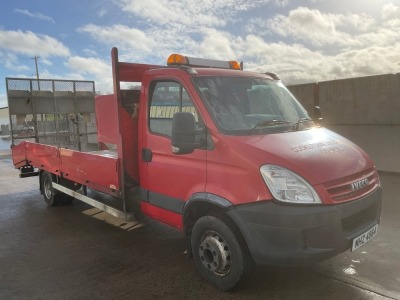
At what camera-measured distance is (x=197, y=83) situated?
3.80 meters

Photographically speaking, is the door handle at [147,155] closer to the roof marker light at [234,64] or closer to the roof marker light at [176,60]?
the roof marker light at [176,60]

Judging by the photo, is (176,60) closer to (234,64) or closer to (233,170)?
(234,64)

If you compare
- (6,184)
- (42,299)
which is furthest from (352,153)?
(6,184)

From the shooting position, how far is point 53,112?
766 centimetres

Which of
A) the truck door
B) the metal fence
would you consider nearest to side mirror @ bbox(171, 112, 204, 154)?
the truck door

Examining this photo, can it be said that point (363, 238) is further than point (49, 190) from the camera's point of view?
No

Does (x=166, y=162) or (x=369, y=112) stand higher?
(x=369, y=112)

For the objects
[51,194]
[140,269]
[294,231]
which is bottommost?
[140,269]

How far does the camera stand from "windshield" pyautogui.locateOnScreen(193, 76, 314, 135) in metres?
3.61

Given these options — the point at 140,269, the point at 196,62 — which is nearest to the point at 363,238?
the point at 140,269

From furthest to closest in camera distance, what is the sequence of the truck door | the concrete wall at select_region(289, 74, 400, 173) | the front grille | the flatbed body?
the concrete wall at select_region(289, 74, 400, 173) < the flatbed body < the truck door < the front grille

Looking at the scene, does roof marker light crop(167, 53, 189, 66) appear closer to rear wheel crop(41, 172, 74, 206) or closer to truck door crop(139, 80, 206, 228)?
truck door crop(139, 80, 206, 228)

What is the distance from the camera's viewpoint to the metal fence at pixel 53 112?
7246mm

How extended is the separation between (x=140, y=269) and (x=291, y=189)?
85.5 inches
